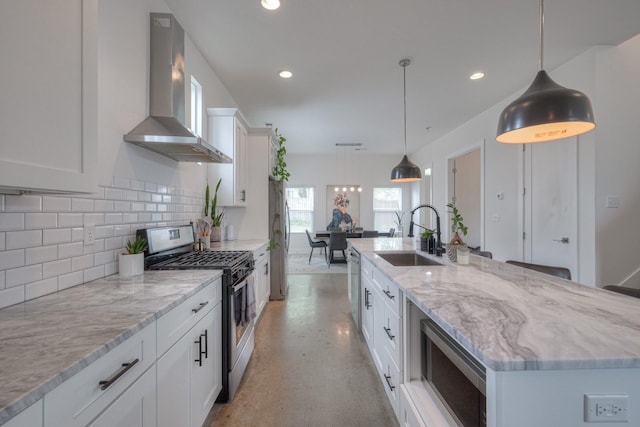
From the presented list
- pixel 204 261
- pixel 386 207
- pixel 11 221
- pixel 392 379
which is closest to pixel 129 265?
pixel 204 261

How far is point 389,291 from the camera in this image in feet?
5.41

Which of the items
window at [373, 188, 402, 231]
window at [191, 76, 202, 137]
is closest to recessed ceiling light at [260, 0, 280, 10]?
window at [191, 76, 202, 137]

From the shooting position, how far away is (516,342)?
2.47 ft

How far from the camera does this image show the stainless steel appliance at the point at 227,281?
174cm

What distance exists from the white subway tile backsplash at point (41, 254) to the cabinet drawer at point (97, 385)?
2.08ft

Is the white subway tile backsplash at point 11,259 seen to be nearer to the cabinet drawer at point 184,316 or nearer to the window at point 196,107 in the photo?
the cabinet drawer at point 184,316

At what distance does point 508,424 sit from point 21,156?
5.05 ft

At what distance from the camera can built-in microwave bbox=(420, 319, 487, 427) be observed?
2.78 feet

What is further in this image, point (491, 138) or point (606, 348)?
point (491, 138)

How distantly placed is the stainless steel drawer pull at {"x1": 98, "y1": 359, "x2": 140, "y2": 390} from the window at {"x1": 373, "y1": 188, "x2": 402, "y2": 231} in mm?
7256

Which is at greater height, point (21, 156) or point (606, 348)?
point (21, 156)

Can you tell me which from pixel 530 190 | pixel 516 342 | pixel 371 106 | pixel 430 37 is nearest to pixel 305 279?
pixel 371 106

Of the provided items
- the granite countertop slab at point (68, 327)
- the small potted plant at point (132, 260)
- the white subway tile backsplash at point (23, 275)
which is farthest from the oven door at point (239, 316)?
the white subway tile backsplash at point (23, 275)

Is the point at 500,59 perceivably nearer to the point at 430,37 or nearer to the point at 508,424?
the point at 430,37
